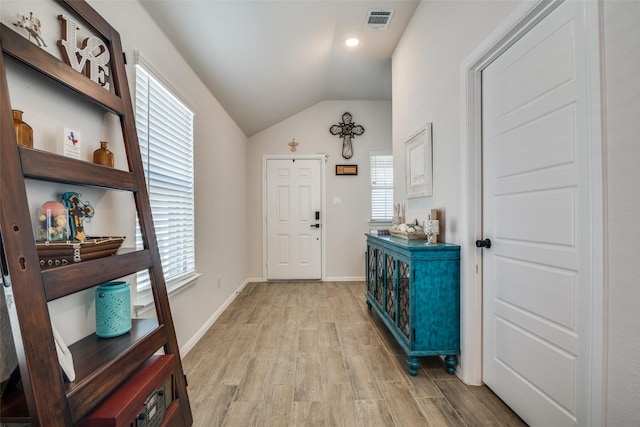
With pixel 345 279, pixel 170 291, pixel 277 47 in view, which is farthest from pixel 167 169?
pixel 345 279

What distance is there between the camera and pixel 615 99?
106 centimetres

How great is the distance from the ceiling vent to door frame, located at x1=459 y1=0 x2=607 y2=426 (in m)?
1.27

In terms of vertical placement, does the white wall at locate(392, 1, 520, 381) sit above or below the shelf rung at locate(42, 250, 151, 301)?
above

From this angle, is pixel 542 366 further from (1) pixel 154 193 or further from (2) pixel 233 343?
(1) pixel 154 193

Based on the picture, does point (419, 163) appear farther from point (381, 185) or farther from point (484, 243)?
point (381, 185)

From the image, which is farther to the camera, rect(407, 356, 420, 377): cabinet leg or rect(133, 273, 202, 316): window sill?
rect(407, 356, 420, 377): cabinet leg

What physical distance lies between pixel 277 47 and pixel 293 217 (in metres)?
2.69

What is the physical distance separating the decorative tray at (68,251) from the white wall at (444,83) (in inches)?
79.1

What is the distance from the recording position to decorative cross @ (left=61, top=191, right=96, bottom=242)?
1.15 metres

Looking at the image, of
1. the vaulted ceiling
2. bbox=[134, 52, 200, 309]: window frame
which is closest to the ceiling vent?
the vaulted ceiling

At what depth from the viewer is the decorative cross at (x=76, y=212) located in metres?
1.15

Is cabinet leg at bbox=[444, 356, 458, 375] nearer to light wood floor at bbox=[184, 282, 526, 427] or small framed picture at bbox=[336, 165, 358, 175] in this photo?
light wood floor at bbox=[184, 282, 526, 427]

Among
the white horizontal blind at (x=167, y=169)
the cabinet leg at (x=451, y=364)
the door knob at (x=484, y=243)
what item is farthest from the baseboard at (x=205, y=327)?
the door knob at (x=484, y=243)

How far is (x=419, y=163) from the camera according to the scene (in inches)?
108
